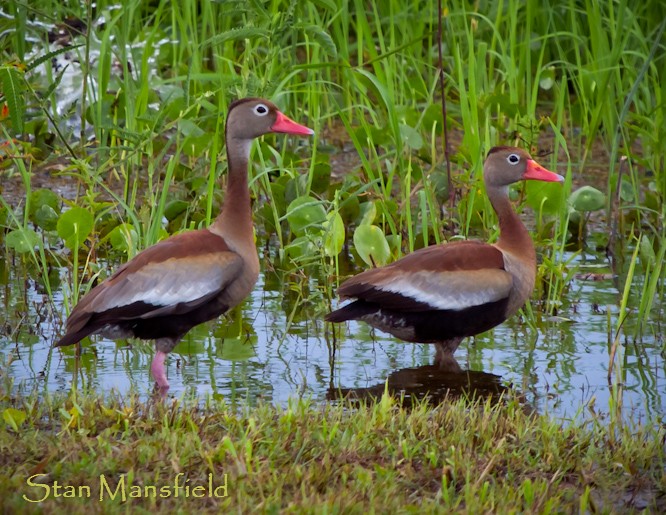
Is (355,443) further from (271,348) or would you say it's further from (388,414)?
(271,348)

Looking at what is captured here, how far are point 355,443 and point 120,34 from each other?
4094mm

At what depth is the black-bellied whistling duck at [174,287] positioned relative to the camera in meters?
5.40

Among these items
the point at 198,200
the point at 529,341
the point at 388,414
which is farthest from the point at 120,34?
the point at 388,414

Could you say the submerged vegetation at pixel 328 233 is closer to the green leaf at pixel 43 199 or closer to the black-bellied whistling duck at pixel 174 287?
the green leaf at pixel 43 199

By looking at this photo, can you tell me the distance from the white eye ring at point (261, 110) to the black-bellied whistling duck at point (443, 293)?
965 mm

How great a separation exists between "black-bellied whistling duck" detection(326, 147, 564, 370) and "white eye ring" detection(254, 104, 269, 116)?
97 cm

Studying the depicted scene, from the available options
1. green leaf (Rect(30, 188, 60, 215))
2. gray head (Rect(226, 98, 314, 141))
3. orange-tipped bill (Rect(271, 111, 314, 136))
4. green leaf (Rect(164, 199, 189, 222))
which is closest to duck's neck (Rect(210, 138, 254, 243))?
gray head (Rect(226, 98, 314, 141))

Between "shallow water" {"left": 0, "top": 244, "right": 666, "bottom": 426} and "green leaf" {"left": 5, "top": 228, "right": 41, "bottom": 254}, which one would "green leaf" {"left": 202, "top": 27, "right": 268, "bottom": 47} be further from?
"shallow water" {"left": 0, "top": 244, "right": 666, "bottom": 426}

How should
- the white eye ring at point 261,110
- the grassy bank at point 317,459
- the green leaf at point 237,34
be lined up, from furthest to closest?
the white eye ring at point 261,110
the green leaf at point 237,34
the grassy bank at point 317,459

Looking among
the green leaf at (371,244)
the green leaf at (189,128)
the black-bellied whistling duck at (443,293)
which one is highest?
the green leaf at (189,128)

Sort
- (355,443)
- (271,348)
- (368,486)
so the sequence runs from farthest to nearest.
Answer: (271,348) < (355,443) < (368,486)

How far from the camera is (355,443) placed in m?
4.30

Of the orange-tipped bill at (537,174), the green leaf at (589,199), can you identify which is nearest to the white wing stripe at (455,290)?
the orange-tipped bill at (537,174)

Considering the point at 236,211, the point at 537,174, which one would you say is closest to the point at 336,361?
the point at 236,211
